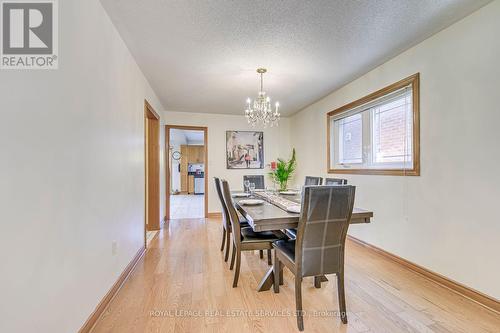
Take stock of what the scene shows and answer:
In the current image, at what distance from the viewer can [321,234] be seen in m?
1.62

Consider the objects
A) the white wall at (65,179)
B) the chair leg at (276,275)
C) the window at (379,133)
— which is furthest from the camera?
the window at (379,133)

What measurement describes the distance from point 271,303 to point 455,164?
2.02m

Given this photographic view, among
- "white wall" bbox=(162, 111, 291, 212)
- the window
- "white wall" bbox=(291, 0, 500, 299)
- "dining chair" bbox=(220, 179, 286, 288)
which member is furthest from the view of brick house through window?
"white wall" bbox=(162, 111, 291, 212)

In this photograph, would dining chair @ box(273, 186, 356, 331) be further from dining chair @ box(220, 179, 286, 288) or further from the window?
the window

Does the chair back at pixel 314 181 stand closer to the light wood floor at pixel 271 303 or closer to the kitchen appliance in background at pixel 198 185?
the light wood floor at pixel 271 303

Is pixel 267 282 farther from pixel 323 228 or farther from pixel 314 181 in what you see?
pixel 314 181

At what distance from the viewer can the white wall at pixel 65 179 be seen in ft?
3.24

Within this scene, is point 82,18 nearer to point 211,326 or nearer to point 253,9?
point 253,9

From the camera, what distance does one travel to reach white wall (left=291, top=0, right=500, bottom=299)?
1.86m

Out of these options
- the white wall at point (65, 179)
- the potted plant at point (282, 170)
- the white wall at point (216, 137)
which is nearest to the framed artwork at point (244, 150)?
the white wall at point (216, 137)

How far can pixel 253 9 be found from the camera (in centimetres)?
187

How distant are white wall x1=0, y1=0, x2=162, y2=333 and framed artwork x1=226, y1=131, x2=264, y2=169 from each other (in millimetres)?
3236

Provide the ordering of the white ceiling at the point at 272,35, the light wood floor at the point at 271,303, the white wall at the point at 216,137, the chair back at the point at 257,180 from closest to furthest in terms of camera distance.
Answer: the light wood floor at the point at 271,303
the white ceiling at the point at 272,35
the chair back at the point at 257,180
the white wall at the point at 216,137

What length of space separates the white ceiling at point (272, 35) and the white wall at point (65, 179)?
0.39m
